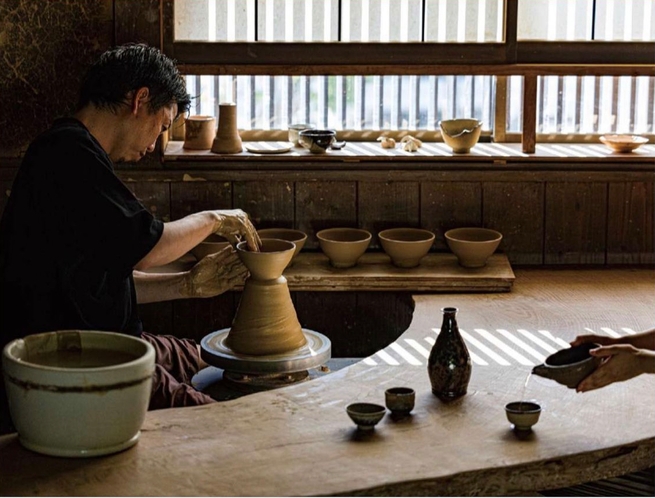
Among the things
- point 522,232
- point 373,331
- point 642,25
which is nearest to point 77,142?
point 373,331

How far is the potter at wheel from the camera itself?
3.94 meters

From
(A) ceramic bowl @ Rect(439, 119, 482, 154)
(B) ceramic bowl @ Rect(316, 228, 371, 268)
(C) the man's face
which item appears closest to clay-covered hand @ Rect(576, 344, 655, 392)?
(C) the man's face

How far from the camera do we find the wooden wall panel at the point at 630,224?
5.30 meters

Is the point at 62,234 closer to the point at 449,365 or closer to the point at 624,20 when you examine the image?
the point at 449,365

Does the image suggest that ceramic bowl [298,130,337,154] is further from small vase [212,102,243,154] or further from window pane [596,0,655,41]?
window pane [596,0,655,41]

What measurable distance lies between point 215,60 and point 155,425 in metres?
2.56

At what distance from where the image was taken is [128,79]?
12.1 ft

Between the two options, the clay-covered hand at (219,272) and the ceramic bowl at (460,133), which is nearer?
the clay-covered hand at (219,272)

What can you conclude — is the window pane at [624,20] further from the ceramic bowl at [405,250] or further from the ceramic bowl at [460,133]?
the ceramic bowl at [405,250]

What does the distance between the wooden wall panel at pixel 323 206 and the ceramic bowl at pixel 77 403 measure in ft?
8.12

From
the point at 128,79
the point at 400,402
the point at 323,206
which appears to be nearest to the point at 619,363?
the point at 400,402

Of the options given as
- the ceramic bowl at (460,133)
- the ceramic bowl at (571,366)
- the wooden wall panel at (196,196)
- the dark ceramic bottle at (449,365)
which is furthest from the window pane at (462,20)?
the ceramic bowl at (571,366)

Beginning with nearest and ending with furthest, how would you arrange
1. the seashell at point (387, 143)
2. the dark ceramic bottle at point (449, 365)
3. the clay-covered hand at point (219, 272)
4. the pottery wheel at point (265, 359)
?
the dark ceramic bottle at point (449, 365), the pottery wheel at point (265, 359), the clay-covered hand at point (219, 272), the seashell at point (387, 143)

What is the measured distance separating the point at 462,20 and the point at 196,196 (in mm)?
1550
